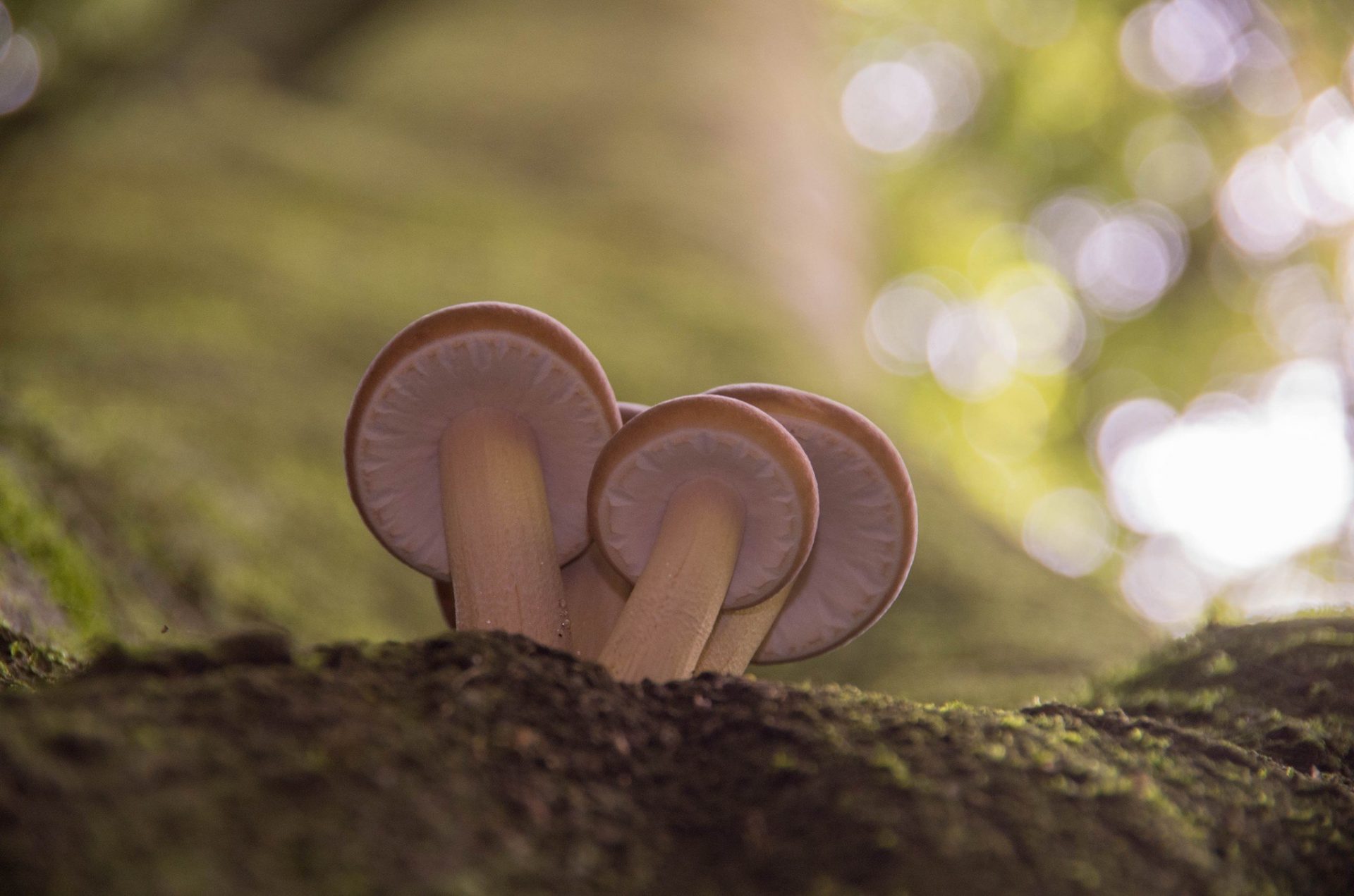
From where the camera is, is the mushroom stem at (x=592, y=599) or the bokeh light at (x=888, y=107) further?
the bokeh light at (x=888, y=107)

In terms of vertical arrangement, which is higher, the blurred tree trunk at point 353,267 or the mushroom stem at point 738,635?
the blurred tree trunk at point 353,267

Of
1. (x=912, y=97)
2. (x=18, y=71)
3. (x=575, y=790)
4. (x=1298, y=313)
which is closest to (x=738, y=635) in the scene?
(x=575, y=790)

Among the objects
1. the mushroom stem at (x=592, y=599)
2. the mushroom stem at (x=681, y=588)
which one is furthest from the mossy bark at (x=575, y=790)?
the mushroom stem at (x=592, y=599)

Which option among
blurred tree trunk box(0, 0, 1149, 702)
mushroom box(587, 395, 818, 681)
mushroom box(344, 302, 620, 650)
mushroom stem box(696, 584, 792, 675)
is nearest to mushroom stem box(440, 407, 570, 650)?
mushroom box(344, 302, 620, 650)

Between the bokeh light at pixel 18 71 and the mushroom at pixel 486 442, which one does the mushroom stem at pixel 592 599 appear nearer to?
the mushroom at pixel 486 442

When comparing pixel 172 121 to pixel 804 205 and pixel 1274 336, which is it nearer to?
pixel 804 205

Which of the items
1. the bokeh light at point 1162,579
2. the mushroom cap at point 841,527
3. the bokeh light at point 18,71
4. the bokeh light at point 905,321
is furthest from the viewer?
the bokeh light at point 905,321

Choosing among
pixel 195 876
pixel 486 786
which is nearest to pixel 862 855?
pixel 486 786
